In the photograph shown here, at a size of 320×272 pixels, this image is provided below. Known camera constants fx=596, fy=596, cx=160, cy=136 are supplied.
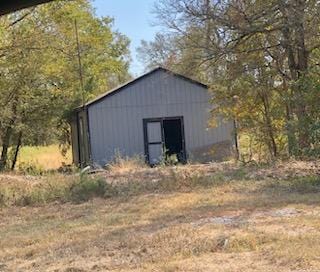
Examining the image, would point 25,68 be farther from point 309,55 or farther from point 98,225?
point 98,225

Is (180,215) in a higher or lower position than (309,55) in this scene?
lower

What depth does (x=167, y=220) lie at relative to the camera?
893 centimetres

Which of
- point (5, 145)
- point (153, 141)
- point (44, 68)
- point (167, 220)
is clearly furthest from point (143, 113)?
point (167, 220)

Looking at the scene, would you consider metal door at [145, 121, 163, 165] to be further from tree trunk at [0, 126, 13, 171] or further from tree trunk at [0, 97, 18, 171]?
tree trunk at [0, 126, 13, 171]

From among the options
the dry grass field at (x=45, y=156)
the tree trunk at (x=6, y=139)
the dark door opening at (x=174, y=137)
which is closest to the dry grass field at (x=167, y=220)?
the dark door opening at (x=174, y=137)

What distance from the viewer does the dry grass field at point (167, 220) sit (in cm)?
631

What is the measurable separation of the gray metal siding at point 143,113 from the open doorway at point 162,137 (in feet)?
0.74

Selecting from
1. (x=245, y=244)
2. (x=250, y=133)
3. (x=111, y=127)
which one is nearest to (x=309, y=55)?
(x=250, y=133)

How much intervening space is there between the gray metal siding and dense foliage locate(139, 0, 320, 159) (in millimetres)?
1466

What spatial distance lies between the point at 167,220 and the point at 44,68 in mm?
19364

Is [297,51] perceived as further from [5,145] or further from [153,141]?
[5,145]

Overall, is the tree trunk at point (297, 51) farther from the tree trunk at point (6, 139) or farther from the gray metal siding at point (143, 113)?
the tree trunk at point (6, 139)

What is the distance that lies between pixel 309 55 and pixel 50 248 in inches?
596

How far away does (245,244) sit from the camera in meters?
6.70
